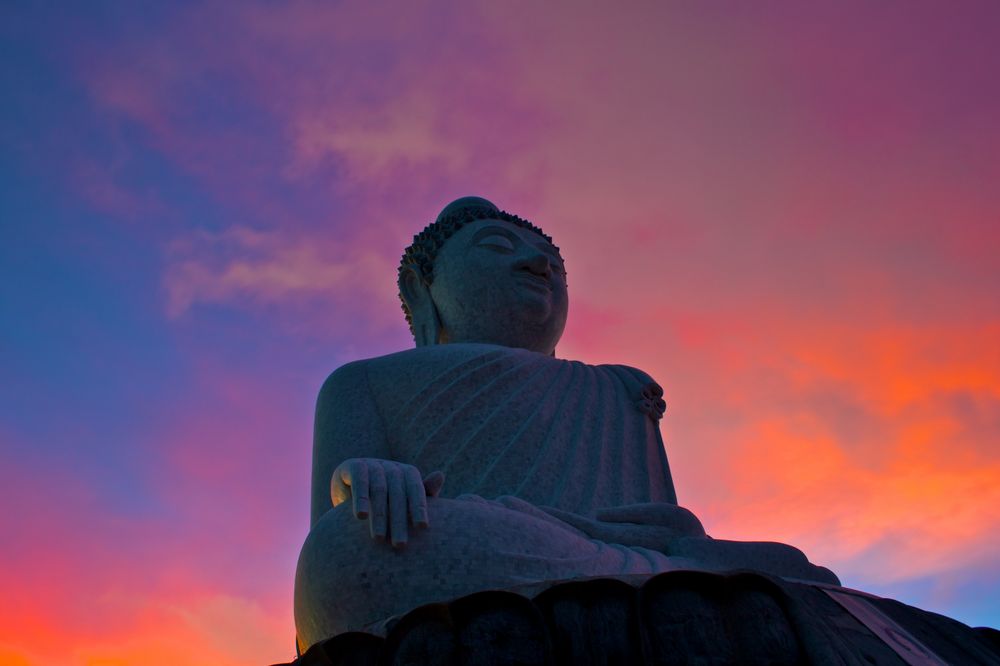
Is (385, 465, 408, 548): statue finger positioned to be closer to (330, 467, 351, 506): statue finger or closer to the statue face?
(330, 467, 351, 506): statue finger

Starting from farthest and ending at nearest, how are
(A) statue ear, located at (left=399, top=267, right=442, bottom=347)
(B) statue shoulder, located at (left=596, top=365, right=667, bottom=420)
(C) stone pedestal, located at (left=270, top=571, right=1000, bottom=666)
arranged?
(A) statue ear, located at (left=399, top=267, right=442, bottom=347), (B) statue shoulder, located at (left=596, top=365, right=667, bottom=420), (C) stone pedestal, located at (left=270, top=571, right=1000, bottom=666)

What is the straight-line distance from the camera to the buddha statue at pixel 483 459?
4.28 metres

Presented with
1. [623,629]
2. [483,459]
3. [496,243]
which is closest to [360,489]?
[623,629]

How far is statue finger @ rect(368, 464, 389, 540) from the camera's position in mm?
4238

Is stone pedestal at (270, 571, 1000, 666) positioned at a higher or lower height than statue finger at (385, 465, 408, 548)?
lower

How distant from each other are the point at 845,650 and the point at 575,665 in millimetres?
845

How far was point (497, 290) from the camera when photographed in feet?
24.3

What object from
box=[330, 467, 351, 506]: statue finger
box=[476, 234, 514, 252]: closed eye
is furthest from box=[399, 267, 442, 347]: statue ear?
box=[330, 467, 351, 506]: statue finger

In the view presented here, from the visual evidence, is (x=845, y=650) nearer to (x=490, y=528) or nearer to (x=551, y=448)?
(x=490, y=528)

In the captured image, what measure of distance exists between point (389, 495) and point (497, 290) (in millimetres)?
3245

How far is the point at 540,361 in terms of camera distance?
6934 millimetres

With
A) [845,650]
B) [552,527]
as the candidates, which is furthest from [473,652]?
[552,527]

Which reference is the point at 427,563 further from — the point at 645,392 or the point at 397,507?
the point at 645,392

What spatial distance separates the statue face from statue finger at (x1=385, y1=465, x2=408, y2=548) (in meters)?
3.00
